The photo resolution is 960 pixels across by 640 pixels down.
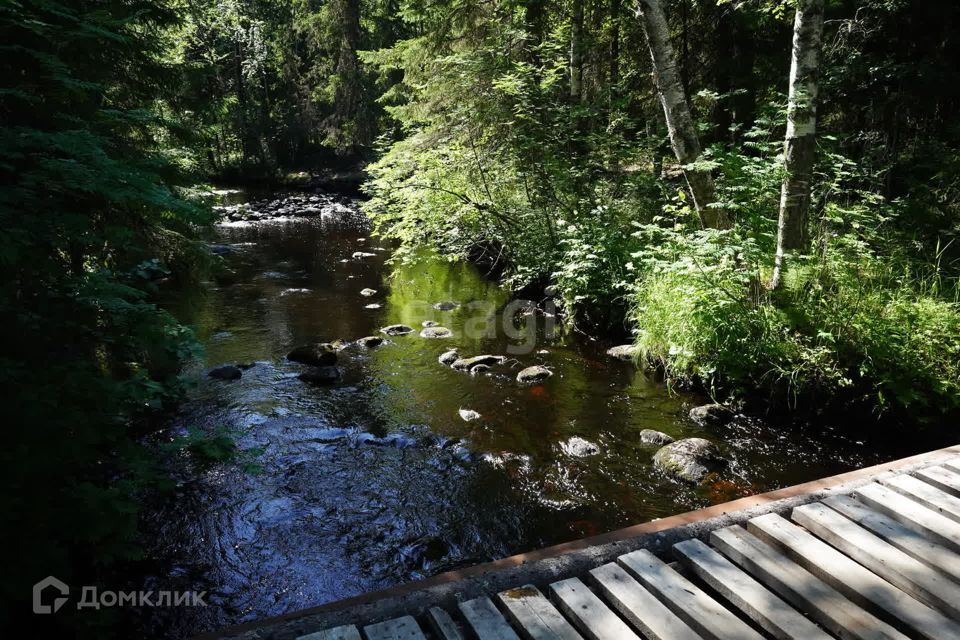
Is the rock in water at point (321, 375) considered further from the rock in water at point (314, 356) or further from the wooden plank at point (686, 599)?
the wooden plank at point (686, 599)

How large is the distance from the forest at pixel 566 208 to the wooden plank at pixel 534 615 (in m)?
1.93

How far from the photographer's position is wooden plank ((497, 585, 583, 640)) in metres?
2.34

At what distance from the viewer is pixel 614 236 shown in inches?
360

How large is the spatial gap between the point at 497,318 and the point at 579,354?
2441 millimetres

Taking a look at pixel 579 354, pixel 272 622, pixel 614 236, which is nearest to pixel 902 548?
pixel 272 622

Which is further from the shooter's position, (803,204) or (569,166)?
(569,166)

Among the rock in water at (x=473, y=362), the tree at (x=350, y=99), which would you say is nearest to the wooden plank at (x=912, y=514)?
the rock in water at (x=473, y=362)

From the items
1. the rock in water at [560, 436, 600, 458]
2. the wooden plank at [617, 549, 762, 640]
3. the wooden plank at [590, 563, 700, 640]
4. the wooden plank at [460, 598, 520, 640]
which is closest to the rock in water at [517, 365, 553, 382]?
the rock in water at [560, 436, 600, 458]

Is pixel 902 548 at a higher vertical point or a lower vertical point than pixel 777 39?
lower

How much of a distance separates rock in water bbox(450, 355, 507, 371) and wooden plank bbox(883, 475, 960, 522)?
5.16 metres

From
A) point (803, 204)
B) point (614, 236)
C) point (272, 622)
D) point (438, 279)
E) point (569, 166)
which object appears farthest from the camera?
point (438, 279)

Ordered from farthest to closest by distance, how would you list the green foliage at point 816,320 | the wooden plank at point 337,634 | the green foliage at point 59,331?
1. the green foliage at point 816,320
2. the green foliage at point 59,331
3. the wooden plank at point 337,634

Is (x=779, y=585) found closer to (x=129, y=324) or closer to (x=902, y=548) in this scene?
(x=902, y=548)

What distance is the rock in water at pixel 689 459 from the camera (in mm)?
5078
